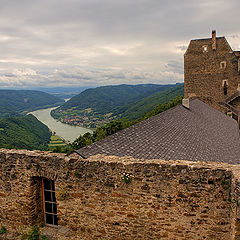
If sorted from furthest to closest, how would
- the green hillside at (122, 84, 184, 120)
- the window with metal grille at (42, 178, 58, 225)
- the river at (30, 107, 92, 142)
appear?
the river at (30, 107, 92, 142) < the green hillside at (122, 84, 184, 120) < the window with metal grille at (42, 178, 58, 225)

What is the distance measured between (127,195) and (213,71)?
23.2 meters

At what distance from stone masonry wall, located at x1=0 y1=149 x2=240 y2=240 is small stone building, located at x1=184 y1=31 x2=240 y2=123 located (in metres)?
21.2

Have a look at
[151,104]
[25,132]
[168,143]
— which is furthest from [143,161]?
[151,104]

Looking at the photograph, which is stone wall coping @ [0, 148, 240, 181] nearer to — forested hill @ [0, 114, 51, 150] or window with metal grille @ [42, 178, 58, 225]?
window with metal grille @ [42, 178, 58, 225]

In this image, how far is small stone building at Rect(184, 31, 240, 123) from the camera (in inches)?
973

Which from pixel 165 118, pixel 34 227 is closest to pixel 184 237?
pixel 34 227

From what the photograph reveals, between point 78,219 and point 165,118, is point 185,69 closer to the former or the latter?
point 165,118

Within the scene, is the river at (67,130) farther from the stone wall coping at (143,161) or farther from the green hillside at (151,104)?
the stone wall coping at (143,161)

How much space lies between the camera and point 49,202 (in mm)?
6270

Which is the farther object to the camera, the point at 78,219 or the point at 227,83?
the point at 227,83

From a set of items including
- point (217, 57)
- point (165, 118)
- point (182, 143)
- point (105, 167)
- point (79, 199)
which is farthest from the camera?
point (217, 57)

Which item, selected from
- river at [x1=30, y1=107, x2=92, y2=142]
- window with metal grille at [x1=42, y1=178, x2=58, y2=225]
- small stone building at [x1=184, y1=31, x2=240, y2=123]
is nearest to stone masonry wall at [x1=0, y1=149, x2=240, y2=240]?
window with metal grille at [x1=42, y1=178, x2=58, y2=225]

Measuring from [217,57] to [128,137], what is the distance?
20.5 m

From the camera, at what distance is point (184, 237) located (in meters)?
5.11
